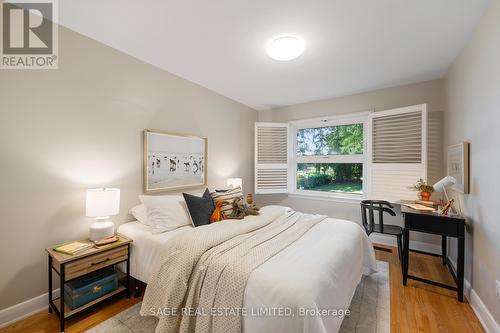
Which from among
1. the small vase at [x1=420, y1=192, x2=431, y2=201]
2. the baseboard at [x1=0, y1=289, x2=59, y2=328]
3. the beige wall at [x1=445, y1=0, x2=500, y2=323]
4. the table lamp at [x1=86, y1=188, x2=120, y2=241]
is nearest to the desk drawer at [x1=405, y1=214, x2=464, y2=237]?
the beige wall at [x1=445, y1=0, x2=500, y2=323]

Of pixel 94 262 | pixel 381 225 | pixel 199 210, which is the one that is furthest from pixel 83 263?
pixel 381 225

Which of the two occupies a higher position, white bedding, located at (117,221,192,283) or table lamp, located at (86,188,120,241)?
table lamp, located at (86,188,120,241)

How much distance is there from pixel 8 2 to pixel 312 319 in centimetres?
309

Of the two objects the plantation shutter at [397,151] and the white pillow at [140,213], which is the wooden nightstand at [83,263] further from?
the plantation shutter at [397,151]

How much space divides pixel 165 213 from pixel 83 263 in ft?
2.40

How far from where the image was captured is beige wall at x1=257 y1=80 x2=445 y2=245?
9.89 feet

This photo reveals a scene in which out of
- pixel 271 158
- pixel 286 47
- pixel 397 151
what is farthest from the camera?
pixel 271 158

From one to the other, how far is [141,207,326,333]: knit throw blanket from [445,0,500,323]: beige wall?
4.91 feet

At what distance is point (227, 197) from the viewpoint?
2629 mm

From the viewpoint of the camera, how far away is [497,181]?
5.08 ft

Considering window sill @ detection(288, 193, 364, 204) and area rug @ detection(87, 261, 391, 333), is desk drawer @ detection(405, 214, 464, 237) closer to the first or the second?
area rug @ detection(87, 261, 391, 333)

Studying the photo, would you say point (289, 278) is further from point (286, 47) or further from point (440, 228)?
point (286, 47)

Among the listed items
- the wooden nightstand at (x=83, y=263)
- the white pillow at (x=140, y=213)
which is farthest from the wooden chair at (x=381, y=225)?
the wooden nightstand at (x=83, y=263)

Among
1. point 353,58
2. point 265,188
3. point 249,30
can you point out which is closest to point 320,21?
point 249,30
